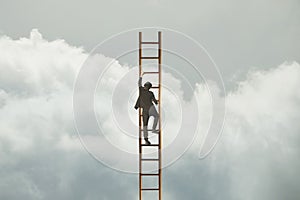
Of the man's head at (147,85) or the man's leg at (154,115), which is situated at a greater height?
the man's head at (147,85)

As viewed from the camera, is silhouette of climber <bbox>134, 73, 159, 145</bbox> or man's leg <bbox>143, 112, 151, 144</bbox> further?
man's leg <bbox>143, 112, 151, 144</bbox>

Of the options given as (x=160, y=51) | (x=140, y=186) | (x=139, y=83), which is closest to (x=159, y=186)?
(x=140, y=186)

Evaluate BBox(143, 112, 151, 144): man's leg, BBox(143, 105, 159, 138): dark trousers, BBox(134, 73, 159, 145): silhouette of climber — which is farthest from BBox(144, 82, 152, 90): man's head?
BBox(143, 112, 151, 144): man's leg

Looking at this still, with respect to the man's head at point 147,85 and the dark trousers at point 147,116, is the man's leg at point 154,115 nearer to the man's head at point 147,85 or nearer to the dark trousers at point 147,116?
the dark trousers at point 147,116

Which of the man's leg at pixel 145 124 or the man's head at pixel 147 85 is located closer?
the man's head at pixel 147 85

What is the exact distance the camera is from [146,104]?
888cm

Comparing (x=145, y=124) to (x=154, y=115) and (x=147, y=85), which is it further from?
(x=147, y=85)

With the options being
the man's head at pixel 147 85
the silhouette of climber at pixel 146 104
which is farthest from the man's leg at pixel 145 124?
the man's head at pixel 147 85

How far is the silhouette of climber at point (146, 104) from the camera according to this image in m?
8.84

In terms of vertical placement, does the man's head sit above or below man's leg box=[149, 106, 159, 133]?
above

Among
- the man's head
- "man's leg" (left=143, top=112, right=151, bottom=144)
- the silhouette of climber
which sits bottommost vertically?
"man's leg" (left=143, top=112, right=151, bottom=144)

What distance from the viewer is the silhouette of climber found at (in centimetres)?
884

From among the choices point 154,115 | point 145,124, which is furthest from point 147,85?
point 145,124

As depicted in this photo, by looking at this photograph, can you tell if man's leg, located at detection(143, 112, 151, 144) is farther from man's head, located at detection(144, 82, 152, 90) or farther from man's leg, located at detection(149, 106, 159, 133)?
man's head, located at detection(144, 82, 152, 90)
